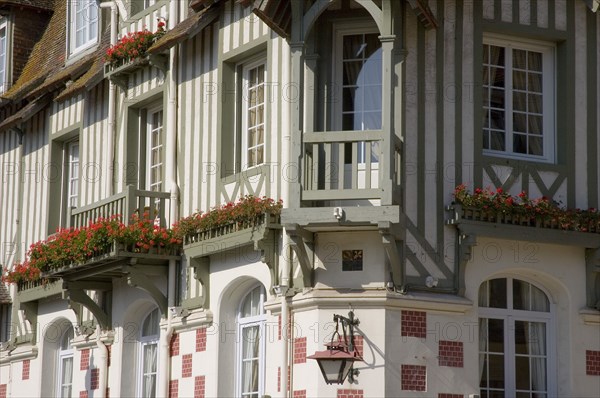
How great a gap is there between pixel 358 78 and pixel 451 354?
11.9 ft

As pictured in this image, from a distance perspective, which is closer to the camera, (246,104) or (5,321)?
(246,104)

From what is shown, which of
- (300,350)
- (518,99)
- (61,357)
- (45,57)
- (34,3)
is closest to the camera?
(300,350)

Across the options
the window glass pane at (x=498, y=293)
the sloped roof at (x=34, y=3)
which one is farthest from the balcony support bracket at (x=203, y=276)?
the sloped roof at (x=34, y=3)

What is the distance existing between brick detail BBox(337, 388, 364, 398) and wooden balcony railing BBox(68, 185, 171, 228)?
191 inches

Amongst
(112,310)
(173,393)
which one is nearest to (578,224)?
(173,393)

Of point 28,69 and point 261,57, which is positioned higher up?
point 28,69

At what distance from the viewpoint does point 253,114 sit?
66.2ft

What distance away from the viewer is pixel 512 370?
1858 centimetres

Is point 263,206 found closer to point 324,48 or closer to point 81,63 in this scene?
point 324,48

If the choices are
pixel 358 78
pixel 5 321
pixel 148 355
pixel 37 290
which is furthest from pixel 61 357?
pixel 358 78

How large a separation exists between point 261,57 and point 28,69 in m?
8.69

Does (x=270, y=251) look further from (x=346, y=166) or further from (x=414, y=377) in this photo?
(x=414, y=377)

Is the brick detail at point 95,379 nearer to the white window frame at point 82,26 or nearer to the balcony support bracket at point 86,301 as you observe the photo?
the balcony support bracket at point 86,301

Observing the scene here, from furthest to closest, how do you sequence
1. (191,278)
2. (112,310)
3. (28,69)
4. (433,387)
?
(28,69)
(112,310)
(191,278)
(433,387)
